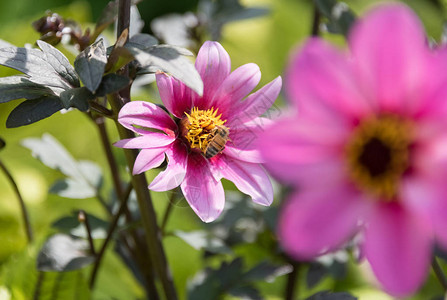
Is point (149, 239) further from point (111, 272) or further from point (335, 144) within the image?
point (111, 272)

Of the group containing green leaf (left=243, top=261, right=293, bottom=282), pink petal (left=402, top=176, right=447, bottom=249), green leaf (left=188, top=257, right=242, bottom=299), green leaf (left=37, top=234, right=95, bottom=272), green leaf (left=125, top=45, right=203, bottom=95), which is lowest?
green leaf (left=188, top=257, right=242, bottom=299)

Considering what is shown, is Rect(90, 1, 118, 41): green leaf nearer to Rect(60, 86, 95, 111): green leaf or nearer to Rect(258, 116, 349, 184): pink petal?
Rect(60, 86, 95, 111): green leaf

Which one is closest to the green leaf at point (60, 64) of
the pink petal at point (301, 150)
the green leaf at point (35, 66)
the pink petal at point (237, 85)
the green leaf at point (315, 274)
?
the green leaf at point (35, 66)

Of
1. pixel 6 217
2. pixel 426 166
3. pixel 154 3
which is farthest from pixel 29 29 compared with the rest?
pixel 426 166

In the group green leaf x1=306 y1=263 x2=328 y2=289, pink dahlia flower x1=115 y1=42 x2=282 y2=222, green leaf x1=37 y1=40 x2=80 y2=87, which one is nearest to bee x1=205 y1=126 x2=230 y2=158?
pink dahlia flower x1=115 y1=42 x2=282 y2=222

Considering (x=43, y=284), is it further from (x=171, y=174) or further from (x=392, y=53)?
(x=392, y=53)

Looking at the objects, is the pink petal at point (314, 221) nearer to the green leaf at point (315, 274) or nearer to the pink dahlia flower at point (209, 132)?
the pink dahlia flower at point (209, 132)

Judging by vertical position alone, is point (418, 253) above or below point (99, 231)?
above
